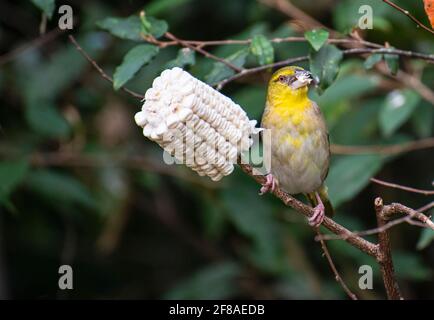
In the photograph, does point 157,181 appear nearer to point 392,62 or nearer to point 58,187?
point 58,187

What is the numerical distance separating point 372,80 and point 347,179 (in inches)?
26.6

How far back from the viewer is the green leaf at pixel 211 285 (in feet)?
18.5

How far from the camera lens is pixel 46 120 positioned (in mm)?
5418

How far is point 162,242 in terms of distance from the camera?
6.64 metres

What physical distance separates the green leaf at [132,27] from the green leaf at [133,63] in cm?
8

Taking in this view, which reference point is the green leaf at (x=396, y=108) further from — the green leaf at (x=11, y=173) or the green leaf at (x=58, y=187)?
the green leaf at (x=11, y=173)

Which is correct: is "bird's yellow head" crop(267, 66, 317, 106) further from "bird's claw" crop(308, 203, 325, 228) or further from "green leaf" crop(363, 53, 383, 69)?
"bird's claw" crop(308, 203, 325, 228)

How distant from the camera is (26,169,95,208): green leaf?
520 cm

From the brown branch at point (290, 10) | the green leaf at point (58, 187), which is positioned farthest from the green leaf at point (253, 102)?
the green leaf at point (58, 187)

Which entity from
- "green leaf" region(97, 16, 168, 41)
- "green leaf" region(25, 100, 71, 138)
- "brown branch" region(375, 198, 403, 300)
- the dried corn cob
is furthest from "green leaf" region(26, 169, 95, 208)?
"brown branch" region(375, 198, 403, 300)

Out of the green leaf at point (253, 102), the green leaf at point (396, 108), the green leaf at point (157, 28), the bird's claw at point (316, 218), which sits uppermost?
the green leaf at point (253, 102)
